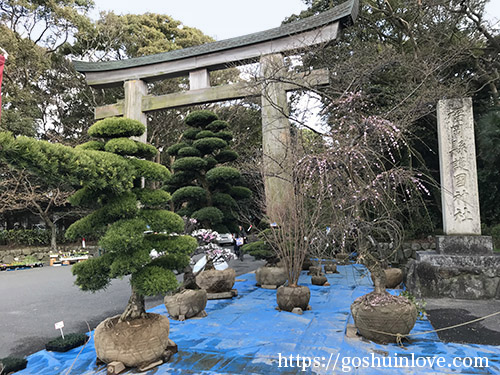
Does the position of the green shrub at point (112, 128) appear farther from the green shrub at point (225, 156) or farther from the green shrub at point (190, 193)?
the green shrub at point (225, 156)

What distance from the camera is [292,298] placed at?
5.20 metres

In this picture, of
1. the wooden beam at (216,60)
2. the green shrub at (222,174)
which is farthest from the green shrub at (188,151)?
the wooden beam at (216,60)

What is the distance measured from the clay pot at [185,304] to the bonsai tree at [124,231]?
1.31m

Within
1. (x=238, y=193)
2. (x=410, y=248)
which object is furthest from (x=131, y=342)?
(x=410, y=248)

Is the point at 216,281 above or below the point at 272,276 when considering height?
above

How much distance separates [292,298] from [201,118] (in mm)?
5922

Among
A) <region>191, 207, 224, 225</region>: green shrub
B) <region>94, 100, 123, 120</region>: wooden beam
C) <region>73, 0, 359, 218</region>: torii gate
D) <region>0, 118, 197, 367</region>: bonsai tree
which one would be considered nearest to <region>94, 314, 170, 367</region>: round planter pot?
<region>0, 118, 197, 367</region>: bonsai tree

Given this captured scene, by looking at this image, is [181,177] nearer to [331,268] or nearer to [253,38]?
[253,38]

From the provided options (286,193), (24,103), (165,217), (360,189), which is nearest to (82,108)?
(24,103)

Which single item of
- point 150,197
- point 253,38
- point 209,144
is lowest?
point 150,197

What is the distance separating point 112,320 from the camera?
3617 millimetres

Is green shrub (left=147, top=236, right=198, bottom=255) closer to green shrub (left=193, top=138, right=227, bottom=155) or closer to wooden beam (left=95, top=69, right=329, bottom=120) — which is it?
wooden beam (left=95, top=69, right=329, bottom=120)

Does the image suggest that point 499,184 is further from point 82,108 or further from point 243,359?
point 82,108

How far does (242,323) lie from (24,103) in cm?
1349
